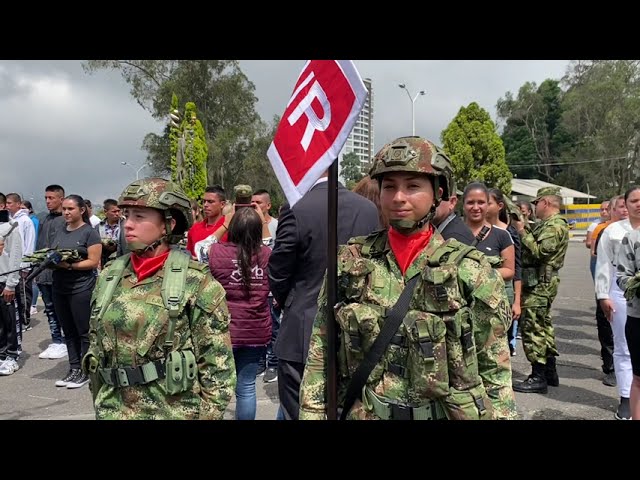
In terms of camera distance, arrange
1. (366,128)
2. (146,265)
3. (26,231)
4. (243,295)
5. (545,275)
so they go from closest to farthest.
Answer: (146,265) < (243,295) < (545,275) < (26,231) < (366,128)

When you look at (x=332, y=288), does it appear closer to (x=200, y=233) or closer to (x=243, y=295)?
(x=243, y=295)

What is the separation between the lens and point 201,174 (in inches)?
1423

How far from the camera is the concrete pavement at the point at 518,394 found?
5.09 m

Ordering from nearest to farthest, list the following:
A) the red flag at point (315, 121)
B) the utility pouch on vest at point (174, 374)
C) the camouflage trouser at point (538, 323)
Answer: the red flag at point (315, 121)
the utility pouch on vest at point (174, 374)
the camouflage trouser at point (538, 323)

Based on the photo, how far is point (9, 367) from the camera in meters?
6.63

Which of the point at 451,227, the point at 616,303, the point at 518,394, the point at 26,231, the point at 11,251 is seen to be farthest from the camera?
the point at 26,231

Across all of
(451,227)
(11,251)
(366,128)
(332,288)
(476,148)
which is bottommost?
(332,288)

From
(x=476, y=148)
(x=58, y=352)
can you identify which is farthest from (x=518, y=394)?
(x=476, y=148)

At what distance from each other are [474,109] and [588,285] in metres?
26.9

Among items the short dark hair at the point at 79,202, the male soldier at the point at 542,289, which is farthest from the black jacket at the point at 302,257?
the short dark hair at the point at 79,202

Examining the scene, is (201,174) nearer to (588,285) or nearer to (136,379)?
(588,285)

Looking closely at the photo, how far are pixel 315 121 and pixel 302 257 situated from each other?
4.41ft

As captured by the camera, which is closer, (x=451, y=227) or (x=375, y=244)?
(x=375, y=244)

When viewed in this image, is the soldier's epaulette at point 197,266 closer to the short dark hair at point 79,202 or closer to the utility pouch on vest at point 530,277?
the short dark hair at point 79,202
